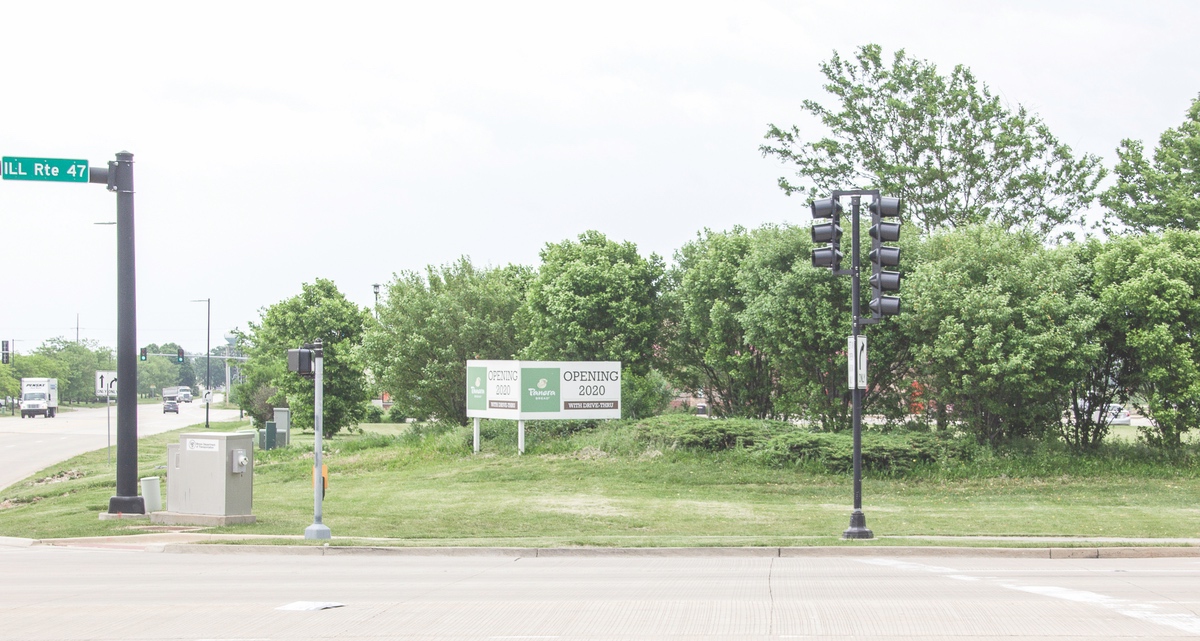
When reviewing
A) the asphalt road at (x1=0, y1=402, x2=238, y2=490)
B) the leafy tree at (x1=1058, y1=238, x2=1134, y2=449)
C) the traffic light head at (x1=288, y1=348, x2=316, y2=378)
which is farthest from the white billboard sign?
the asphalt road at (x1=0, y1=402, x2=238, y2=490)

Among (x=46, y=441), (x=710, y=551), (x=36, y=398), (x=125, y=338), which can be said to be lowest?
(x=46, y=441)

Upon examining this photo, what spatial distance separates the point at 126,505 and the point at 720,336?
17693 millimetres

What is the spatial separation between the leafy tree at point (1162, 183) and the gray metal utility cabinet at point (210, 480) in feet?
99.1

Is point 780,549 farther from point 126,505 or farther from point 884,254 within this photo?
point 126,505

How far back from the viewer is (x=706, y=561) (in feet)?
52.1

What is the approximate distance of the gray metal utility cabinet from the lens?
63.9 feet

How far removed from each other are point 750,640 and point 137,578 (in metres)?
8.74

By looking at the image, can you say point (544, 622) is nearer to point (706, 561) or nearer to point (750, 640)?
point (750, 640)

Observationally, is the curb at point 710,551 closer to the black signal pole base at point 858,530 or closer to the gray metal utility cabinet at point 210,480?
the black signal pole base at point 858,530

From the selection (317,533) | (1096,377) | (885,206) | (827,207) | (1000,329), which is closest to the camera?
(885,206)

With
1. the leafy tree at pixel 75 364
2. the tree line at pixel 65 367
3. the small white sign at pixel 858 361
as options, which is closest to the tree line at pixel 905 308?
the small white sign at pixel 858 361

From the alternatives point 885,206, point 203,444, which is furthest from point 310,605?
point 885,206

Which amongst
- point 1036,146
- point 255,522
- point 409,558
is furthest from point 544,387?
point 1036,146

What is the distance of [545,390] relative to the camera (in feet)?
98.9
